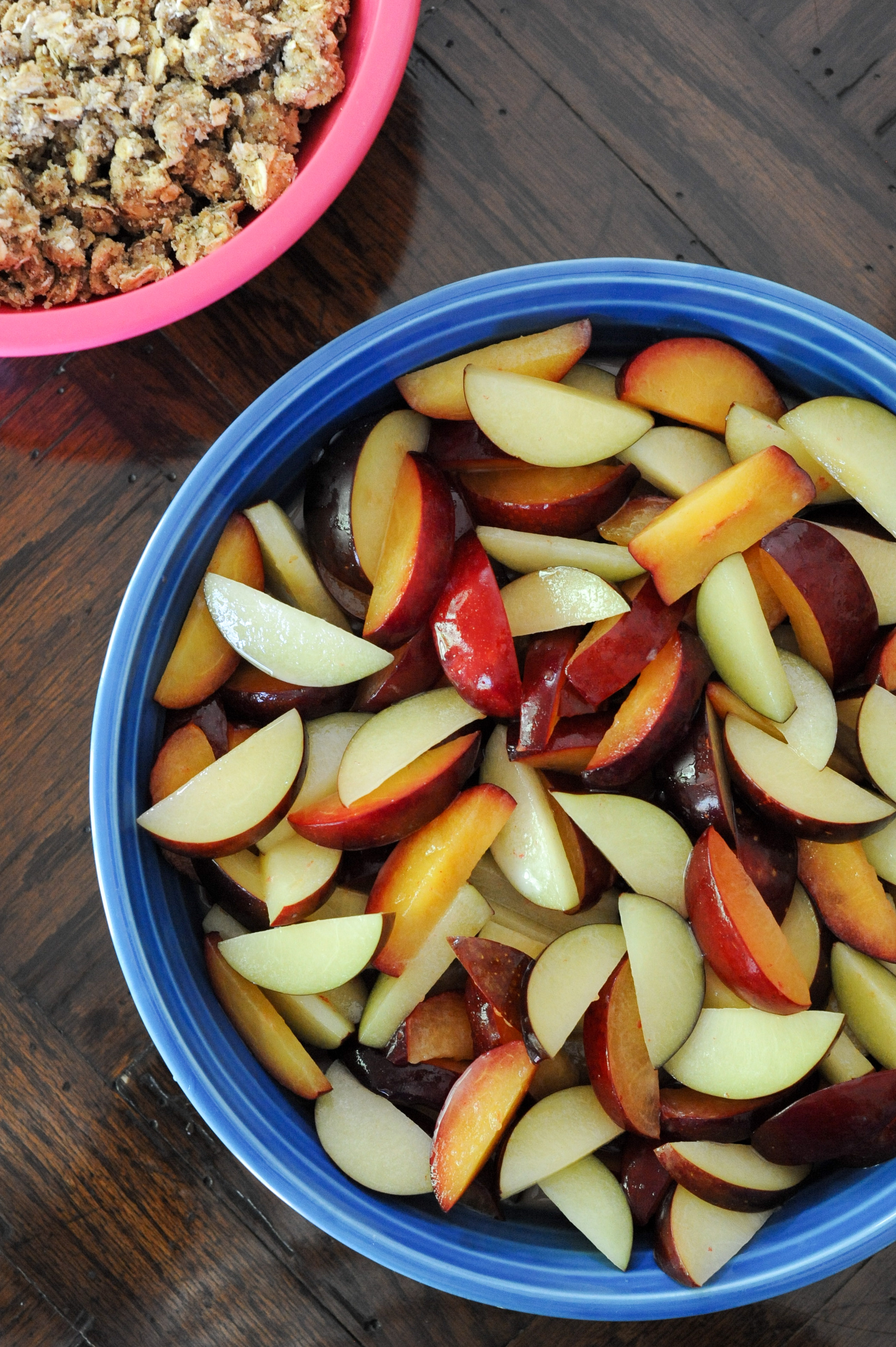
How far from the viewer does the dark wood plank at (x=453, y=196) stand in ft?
2.72

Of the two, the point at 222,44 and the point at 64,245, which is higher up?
the point at 222,44

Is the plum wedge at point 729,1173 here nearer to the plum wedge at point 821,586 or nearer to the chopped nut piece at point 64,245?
the plum wedge at point 821,586

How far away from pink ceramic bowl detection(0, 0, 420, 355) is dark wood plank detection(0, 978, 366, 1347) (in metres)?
0.58

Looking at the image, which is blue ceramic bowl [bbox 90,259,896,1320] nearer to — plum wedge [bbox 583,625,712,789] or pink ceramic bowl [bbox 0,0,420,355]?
pink ceramic bowl [bbox 0,0,420,355]

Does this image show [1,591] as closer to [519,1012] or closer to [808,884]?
[519,1012]

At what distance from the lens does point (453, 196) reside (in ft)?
2.73

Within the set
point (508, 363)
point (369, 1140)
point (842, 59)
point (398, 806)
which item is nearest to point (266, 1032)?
point (369, 1140)

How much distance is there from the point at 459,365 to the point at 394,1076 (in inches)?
22.3

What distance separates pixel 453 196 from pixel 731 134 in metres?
0.25

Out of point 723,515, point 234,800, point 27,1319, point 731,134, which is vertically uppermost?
point 731,134

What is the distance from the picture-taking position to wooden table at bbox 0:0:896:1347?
83 cm

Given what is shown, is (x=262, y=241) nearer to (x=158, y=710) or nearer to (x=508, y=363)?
(x=508, y=363)

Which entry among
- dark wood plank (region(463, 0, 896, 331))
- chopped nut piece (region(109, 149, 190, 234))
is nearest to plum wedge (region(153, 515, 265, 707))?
chopped nut piece (region(109, 149, 190, 234))

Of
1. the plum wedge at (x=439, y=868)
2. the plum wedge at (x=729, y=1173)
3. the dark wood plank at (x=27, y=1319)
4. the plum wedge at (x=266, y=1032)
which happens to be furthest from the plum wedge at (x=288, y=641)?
the dark wood plank at (x=27, y=1319)
